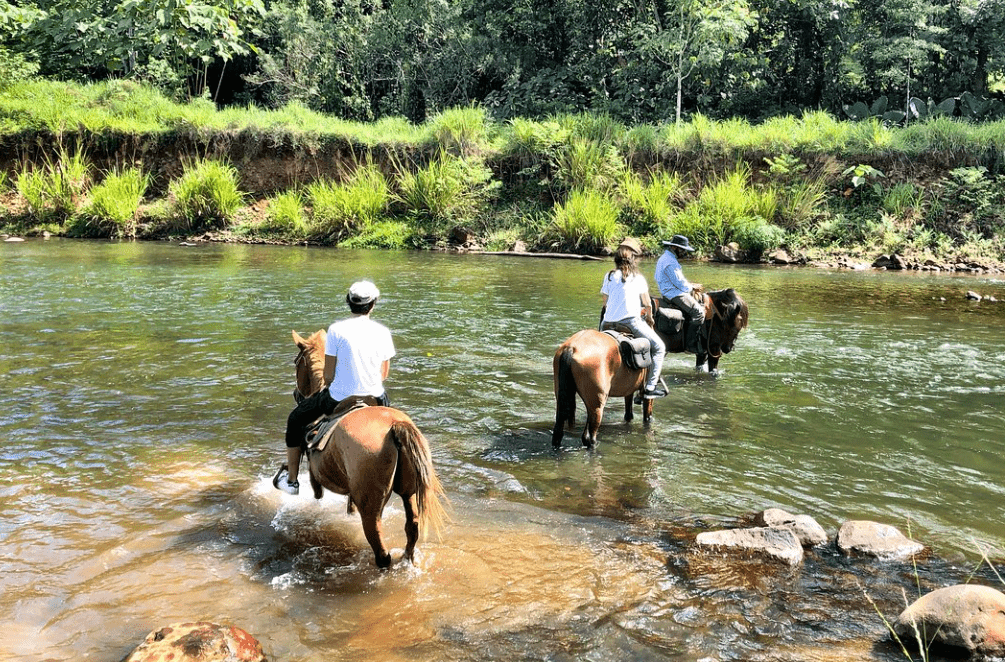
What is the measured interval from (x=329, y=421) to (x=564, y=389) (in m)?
2.60

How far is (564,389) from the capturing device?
7289mm

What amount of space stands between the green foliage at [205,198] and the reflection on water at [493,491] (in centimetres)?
1323

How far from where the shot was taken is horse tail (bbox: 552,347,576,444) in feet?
23.7

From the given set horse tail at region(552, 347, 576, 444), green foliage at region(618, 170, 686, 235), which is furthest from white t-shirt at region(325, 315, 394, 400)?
green foliage at region(618, 170, 686, 235)

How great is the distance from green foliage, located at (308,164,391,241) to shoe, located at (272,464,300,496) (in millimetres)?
19966

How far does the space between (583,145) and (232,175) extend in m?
12.2

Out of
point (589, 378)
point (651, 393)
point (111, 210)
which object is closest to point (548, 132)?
point (111, 210)

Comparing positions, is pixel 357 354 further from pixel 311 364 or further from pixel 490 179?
pixel 490 179

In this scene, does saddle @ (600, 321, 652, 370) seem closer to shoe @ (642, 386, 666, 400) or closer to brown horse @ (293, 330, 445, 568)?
shoe @ (642, 386, 666, 400)

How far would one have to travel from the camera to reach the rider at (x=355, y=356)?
207 inches

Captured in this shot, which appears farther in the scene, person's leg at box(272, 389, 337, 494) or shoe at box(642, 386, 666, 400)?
shoe at box(642, 386, 666, 400)

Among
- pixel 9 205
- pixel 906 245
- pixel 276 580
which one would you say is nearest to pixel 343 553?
pixel 276 580

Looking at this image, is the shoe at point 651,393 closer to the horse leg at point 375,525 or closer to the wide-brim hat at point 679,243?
the wide-brim hat at point 679,243

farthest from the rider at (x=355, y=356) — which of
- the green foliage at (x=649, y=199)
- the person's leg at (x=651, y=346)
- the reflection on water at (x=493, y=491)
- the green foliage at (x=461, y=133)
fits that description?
the green foliage at (x=461, y=133)
